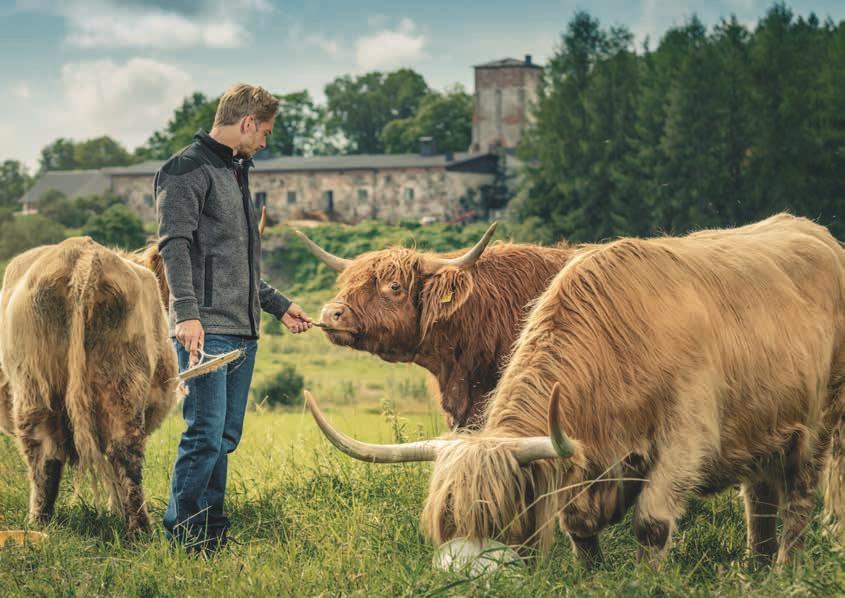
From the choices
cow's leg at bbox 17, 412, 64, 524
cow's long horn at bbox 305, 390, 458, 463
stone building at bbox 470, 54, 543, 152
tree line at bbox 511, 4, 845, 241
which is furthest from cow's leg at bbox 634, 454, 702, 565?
stone building at bbox 470, 54, 543, 152

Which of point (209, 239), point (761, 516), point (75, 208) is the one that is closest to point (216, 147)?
point (209, 239)

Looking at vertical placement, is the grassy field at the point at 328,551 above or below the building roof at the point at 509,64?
below

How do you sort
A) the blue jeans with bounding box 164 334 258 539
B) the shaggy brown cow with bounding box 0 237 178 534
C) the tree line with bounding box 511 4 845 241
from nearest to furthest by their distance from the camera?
the blue jeans with bounding box 164 334 258 539 → the shaggy brown cow with bounding box 0 237 178 534 → the tree line with bounding box 511 4 845 241

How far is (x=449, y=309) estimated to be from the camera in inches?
260

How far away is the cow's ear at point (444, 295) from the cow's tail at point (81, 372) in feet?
6.48

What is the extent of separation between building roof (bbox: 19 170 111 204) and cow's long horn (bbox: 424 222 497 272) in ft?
267

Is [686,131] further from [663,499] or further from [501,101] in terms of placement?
[663,499]

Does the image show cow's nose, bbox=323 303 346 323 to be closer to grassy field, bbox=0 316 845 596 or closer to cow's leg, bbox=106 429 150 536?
grassy field, bbox=0 316 845 596

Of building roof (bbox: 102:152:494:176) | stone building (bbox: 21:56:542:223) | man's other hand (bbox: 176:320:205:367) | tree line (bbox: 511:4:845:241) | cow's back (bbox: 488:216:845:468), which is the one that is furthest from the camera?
building roof (bbox: 102:152:494:176)

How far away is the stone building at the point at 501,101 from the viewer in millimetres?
77250

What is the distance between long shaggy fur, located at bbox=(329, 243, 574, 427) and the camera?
6.60m

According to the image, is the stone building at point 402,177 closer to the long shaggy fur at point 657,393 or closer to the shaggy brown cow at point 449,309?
the shaggy brown cow at point 449,309

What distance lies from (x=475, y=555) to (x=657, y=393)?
105 cm

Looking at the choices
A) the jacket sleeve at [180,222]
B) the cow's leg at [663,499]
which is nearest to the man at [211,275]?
the jacket sleeve at [180,222]
